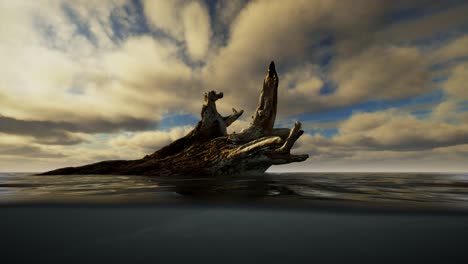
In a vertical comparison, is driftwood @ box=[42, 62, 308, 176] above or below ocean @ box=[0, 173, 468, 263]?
above

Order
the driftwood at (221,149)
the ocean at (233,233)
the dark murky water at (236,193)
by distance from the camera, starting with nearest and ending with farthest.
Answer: the ocean at (233,233) < the dark murky water at (236,193) < the driftwood at (221,149)

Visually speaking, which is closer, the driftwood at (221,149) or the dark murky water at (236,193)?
the dark murky water at (236,193)

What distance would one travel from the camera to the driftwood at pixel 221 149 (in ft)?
65.9

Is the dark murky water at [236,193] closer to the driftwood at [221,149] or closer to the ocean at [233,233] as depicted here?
the ocean at [233,233]

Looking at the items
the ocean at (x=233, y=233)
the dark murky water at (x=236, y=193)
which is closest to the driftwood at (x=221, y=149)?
the dark murky water at (x=236, y=193)

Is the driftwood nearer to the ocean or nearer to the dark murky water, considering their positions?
the dark murky water

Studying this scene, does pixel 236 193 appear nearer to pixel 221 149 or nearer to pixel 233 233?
pixel 233 233

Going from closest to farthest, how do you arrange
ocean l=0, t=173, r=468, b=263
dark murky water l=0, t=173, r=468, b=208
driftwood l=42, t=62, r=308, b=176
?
ocean l=0, t=173, r=468, b=263 → dark murky water l=0, t=173, r=468, b=208 → driftwood l=42, t=62, r=308, b=176

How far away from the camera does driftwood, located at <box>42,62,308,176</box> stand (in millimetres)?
20094

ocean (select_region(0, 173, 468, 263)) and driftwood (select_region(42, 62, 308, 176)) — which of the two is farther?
driftwood (select_region(42, 62, 308, 176))

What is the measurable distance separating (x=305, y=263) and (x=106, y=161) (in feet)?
86.9

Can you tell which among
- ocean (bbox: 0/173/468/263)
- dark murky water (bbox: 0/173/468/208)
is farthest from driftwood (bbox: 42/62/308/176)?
ocean (bbox: 0/173/468/263)

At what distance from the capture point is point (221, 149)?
72.3ft

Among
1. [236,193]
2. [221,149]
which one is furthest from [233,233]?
[221,149]
